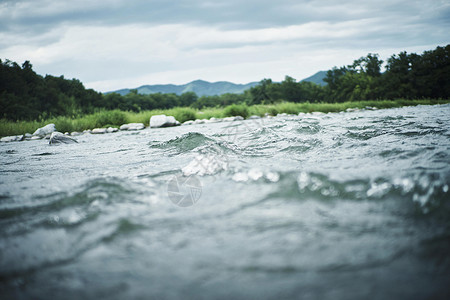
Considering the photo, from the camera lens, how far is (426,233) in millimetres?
978

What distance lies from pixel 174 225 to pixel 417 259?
996 mm

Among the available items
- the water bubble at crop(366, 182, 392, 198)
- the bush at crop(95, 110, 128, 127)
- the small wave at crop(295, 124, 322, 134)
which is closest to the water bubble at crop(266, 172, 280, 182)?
the water bubble at crop(366, 182, 392, 198)

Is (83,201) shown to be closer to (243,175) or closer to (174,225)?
(174,225)

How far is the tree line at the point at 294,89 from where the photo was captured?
16.8 metres

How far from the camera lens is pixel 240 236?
41.9 inches

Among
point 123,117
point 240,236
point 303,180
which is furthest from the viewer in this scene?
point 123,117

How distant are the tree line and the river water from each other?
12.6m

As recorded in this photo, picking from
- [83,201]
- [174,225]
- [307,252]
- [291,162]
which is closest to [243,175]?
[291,162]

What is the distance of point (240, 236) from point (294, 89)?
4733 centimetres

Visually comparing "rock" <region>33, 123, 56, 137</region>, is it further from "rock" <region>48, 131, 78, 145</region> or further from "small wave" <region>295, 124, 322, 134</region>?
"small wave" <region>295, 124, 322, 134</region>

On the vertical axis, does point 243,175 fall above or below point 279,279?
above

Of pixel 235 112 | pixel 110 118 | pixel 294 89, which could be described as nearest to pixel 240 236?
pixel 235 112

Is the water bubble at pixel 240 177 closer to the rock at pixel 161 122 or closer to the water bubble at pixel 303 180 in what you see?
the water bubble at pixel 303 180

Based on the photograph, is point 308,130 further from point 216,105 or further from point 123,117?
point 216,105
